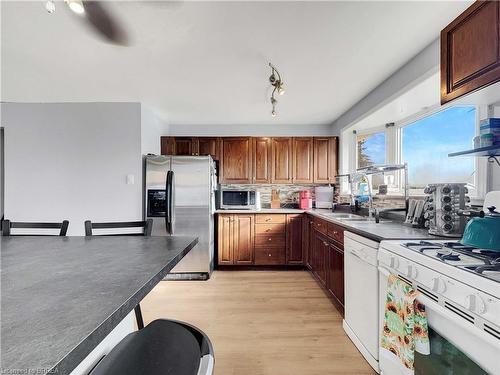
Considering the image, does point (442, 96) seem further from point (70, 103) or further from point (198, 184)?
point (70, 103)

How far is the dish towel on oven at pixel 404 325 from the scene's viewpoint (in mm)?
1098

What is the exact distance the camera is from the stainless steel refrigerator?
3.43 m

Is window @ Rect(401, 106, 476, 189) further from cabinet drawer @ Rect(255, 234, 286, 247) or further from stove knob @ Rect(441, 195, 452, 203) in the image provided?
cabinet drawer @ Rect(255, 234, 286, 247)

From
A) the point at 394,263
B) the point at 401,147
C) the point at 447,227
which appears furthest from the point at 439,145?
the point at 394,263

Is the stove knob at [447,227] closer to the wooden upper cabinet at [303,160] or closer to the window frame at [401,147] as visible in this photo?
the window frame at [401,147]

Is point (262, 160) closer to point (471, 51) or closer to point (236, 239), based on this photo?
point (236, 239)

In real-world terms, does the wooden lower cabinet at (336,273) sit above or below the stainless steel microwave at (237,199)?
below

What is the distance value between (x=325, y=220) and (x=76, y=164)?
10.8 ft

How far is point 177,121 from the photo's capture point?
14.1 feet

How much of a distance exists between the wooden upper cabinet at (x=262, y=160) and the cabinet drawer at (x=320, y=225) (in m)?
1.21

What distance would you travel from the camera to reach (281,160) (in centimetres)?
418

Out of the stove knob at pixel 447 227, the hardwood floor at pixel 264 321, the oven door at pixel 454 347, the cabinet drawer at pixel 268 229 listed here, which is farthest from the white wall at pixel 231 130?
the oven door at pixel 454 347

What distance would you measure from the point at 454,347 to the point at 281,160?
3.40 meters

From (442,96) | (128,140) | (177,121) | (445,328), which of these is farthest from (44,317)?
(177,121)
